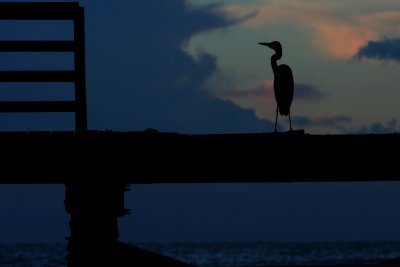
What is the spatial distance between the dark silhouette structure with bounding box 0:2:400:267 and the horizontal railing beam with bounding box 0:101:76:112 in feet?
1.36

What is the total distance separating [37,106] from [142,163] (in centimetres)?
128

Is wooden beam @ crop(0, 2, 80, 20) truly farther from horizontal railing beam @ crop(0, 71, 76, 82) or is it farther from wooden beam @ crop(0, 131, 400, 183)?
wooden beam @ crop(0, 131, 400, 183)

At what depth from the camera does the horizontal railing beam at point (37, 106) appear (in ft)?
37.4

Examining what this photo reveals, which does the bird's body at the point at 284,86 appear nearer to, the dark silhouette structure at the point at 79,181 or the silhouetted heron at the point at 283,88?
the silhouetted heron at the point at 283,88

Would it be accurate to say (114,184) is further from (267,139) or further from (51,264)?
(51,264)

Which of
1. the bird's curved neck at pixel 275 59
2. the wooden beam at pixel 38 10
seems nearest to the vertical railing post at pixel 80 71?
the wooden beam at pixel 38 10

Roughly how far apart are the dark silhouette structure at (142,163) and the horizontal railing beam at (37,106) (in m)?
0.41

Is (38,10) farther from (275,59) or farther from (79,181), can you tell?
(275,59)

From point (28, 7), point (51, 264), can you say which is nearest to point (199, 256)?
point (51, 264)

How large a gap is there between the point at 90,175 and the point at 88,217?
0.42 metres

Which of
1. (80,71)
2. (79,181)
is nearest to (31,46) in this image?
(80,71)

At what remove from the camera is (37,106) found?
11438 millimetres

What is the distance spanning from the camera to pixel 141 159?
11.1m

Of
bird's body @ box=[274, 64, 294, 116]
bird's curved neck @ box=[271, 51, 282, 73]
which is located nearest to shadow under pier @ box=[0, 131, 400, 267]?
bird's body @ box=[274, 64, 294, 116]
